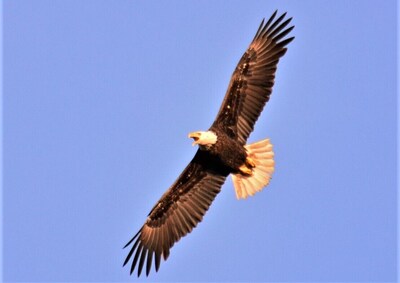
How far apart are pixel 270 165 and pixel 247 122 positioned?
2.63 feet

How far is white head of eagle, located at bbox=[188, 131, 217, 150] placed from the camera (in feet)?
39.8

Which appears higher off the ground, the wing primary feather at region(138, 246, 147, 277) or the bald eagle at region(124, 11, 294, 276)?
the bald eagle at region(124, 11, 294, 276)

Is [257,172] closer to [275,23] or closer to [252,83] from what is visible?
A: [252,83]

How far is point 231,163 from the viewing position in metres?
12.6

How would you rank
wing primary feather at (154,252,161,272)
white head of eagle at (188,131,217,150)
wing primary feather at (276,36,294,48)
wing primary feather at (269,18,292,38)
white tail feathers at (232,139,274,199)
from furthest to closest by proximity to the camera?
wing primary feather at (269,18,292,38)
wing primary feather at (276,36,294,48)
wing primary feather at (154,252,161,272)
white tail feathers at (232,139,274,199)
white head of eagle at (188,131,217,150)

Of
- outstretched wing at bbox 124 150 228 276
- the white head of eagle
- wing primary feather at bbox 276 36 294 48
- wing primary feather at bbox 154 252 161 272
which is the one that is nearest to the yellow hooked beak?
the white head of eagle

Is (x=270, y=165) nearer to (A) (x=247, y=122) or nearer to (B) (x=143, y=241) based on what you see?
(A) (x=247, y=122)

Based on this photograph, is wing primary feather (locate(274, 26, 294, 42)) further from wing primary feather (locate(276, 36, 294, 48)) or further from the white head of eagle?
the white head of eagle

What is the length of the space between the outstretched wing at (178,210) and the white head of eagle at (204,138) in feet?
1.93

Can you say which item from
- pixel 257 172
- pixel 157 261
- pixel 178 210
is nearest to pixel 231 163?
pixel 257 172

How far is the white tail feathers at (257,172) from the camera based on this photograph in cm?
1270

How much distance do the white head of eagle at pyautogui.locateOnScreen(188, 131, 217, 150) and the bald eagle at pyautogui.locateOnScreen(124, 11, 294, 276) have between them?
0.12 metres

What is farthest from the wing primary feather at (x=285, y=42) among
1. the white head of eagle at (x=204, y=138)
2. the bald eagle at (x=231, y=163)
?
the white head of eagle at (x=204, y=138)

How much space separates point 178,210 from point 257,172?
146 centimetres
